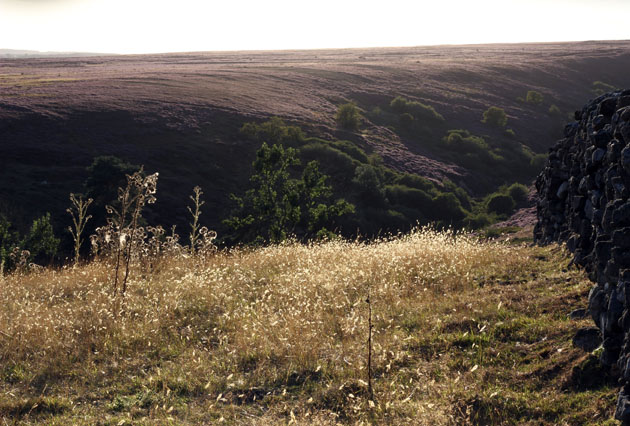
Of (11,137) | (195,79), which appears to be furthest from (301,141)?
(195,79)

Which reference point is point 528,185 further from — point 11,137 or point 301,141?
point 11,137

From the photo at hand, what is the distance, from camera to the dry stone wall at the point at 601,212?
499 cm

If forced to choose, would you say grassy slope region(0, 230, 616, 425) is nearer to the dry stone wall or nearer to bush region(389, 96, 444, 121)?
the dry stone wall

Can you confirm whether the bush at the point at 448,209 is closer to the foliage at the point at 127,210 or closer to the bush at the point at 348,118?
the bush at the point at 348,118

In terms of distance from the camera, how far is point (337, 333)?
7.03 meters

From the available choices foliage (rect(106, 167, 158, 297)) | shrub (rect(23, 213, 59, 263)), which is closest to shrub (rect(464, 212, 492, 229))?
shrub (rect(23, 213, 59, 263))

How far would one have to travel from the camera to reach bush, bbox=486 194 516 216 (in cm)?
3434

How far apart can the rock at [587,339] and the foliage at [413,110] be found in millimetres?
46205

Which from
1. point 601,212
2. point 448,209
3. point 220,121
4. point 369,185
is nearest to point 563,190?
point 601,212

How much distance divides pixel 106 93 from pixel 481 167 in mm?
33374

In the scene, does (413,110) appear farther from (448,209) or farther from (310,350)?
(310,350)

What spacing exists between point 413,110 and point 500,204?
2104cm

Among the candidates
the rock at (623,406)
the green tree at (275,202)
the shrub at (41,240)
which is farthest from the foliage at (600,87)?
the rock at (623,406)

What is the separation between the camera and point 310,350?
21.0 feet
